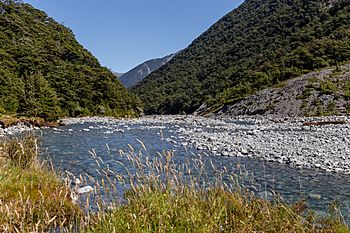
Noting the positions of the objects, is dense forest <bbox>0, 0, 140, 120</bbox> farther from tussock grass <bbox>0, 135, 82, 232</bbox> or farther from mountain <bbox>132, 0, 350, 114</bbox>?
tussock grass <bbox>0, 135, 82, 232</bbox>

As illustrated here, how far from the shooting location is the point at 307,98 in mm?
50844

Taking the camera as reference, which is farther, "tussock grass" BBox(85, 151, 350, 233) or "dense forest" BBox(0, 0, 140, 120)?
"dense forest" BBox(0, 0, 140, 120)

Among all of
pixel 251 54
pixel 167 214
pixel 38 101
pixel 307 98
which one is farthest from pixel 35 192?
pixel 251 54

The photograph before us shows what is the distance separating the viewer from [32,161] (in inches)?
328

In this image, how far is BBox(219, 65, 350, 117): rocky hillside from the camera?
46.8m

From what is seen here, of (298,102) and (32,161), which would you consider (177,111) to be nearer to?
(298,102)

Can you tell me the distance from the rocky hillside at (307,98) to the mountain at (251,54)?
26.1 ft

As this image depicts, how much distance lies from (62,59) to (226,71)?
62.7m

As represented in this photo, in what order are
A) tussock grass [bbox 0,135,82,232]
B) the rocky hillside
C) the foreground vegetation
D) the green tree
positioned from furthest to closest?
the rocky hillside → the green tree → tussock grass [bbox 0,135,82,232] → the foreground vegetation

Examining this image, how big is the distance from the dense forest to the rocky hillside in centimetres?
2665

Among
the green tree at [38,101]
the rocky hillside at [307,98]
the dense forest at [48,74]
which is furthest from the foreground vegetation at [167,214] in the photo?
the rocky hillside at [307,98]

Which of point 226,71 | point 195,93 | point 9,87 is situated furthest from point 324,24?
point 9,87

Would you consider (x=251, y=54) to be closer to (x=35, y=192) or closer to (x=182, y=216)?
(x=35, y=192)

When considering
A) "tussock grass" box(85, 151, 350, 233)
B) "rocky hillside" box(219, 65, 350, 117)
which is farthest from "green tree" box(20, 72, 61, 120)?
"tussock grass" box(85, 151, 350, 233)
